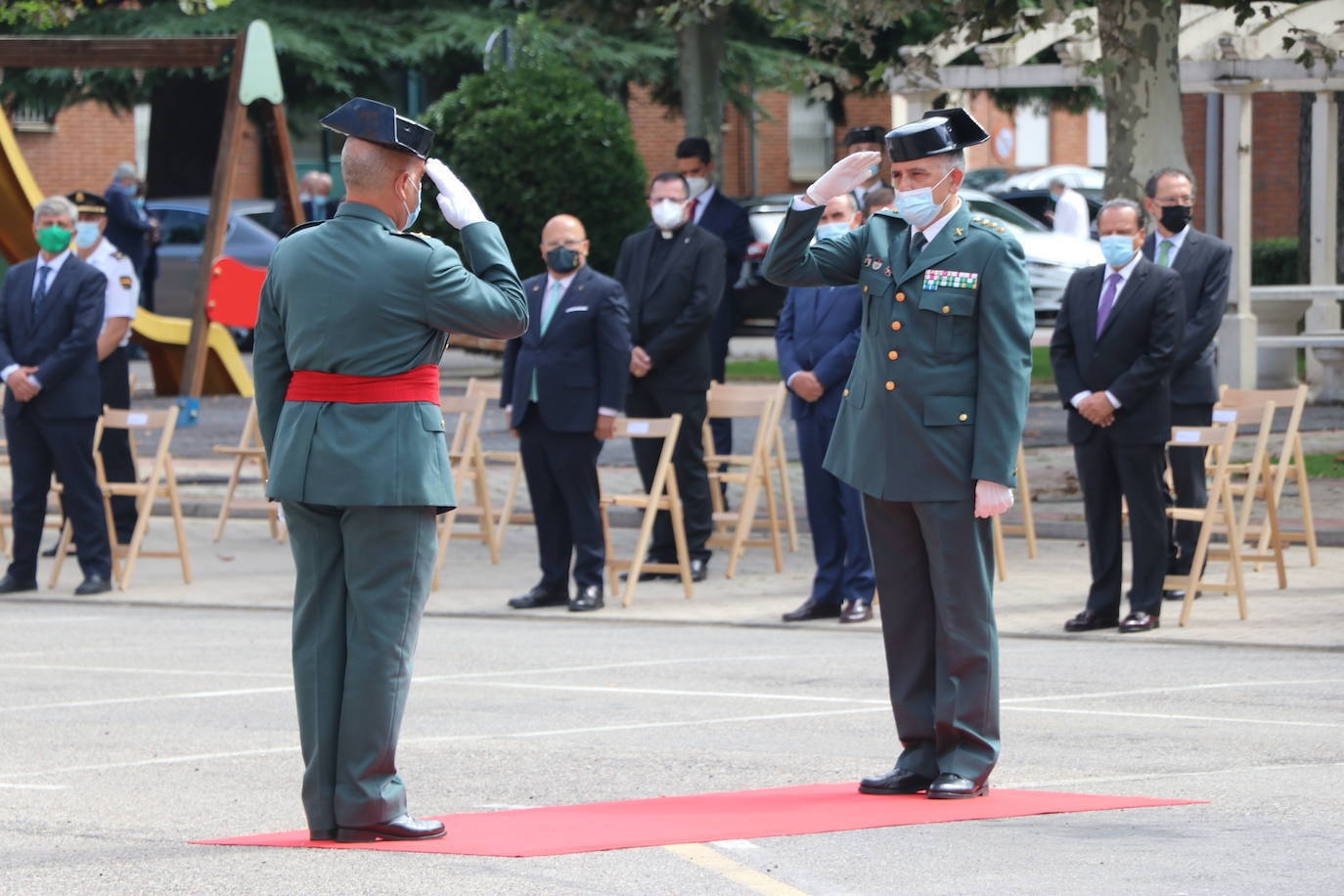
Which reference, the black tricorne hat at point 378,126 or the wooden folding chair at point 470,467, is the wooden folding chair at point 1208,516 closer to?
the wooden folding chair at point 470,467

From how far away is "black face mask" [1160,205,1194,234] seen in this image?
38.2ft

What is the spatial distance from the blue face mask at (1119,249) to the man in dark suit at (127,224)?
14740 millimetres

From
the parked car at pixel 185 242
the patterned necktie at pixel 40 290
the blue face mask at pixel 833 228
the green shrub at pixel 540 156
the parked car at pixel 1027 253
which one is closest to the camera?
the blue face mask at pixel 833 228

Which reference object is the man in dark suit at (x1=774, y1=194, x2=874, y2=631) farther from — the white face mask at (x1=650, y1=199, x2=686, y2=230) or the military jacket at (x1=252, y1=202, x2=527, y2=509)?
the military jacket at (x1=252, y1=202, x2=527, y2=509)

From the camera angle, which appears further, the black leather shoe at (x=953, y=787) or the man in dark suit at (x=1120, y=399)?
the man in dark suit at (x=1120, y=399)

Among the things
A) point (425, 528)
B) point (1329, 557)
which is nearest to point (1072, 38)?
point (1329, 557)

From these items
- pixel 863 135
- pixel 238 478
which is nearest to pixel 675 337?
pixel 863 135

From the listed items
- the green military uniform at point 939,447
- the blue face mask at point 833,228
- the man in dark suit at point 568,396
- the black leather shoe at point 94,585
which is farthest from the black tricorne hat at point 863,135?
the green military uniform at point 939,447

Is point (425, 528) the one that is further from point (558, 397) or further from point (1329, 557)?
point (1329, 557)

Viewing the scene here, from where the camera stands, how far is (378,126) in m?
5.89

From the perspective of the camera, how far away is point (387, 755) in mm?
5996

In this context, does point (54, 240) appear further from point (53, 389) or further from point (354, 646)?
point (354, 646)

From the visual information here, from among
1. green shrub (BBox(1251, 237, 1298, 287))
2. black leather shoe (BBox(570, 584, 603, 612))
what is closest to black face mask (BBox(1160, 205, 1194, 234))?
black leather shoe (BBox(570, 584, 603, 612))

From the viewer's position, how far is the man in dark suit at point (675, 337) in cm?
1294
